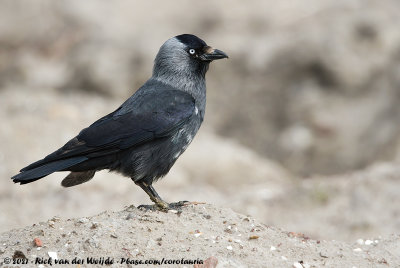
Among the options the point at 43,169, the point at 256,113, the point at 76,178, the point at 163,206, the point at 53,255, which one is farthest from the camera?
the point at 256,113

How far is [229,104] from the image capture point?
48.4ft

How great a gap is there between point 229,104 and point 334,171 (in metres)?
2.72

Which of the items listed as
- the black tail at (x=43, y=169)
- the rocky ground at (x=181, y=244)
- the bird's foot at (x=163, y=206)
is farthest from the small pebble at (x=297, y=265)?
the black tail at (x=43, y=169)

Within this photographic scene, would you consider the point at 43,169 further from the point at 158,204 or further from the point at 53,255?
the point at 158,204

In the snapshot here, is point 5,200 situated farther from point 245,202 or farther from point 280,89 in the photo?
point 280,89

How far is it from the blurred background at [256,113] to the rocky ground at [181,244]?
288 cm

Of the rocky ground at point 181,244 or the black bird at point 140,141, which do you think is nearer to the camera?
the rocky ground at point 181,244

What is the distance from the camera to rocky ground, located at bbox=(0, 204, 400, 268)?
5.35 meters

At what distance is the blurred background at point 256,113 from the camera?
10023 mm

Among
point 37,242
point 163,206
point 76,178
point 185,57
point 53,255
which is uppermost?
point 185,57

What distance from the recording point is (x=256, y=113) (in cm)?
1428

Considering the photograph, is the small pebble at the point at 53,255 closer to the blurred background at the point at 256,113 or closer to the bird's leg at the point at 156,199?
the bird's leg at the point at 156,199

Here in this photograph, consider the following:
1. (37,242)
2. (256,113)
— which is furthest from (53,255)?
(256,113)

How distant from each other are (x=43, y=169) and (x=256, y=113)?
8.62m
